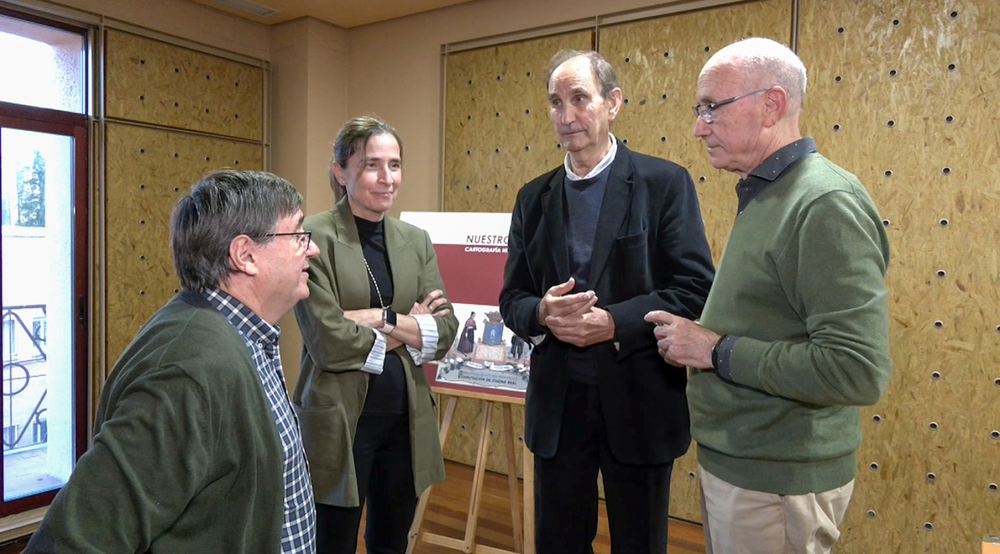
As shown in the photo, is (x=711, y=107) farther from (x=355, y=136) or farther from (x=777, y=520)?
(x=355, y=136)

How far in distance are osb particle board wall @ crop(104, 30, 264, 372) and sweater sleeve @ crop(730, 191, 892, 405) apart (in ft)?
12.8

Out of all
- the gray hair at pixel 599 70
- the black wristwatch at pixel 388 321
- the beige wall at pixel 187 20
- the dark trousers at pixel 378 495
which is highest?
the beige wall at pixel 187 20

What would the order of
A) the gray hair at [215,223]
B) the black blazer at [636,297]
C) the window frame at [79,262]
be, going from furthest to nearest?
the window frame at [79,262]
the black blazer at [636,297]
the gray hair at [215,223]

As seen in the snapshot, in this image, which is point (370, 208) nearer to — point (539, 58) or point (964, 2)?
point (539, 58)

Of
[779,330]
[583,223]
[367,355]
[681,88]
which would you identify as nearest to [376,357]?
[367,355]

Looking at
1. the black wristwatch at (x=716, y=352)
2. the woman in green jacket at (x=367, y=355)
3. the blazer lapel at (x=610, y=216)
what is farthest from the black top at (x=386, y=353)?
the black wristwatch at (x=716, y=352)

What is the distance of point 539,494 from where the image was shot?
1.95 meters

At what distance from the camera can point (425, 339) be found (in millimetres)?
2125

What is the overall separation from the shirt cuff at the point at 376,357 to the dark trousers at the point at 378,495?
15 centimetres

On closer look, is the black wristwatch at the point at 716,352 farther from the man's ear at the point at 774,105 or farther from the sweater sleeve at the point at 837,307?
the man's ear at the point at 774,105

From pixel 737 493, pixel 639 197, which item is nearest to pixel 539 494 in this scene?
pixel 737 493

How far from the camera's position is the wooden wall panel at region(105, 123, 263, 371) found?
3.99m

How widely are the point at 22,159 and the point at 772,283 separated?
3.89 metres

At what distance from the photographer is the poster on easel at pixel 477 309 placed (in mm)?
Result: 2855
